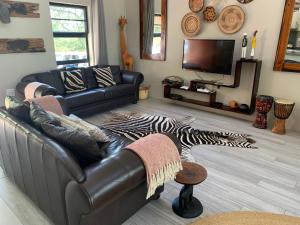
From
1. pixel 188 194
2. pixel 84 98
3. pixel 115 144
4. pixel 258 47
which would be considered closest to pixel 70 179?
pixel 115 144

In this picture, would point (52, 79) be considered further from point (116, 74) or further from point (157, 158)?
point (157, 158)

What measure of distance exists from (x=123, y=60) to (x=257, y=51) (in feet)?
9.88

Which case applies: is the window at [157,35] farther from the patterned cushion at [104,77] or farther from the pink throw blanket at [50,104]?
the pink throw blanket at [50,104]

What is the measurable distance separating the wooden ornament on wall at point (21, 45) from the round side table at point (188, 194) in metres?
3.57

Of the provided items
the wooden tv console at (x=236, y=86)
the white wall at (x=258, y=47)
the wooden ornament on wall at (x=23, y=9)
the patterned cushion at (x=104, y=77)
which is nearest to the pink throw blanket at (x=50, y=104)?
the patterned cushion at (x=104, y=77)

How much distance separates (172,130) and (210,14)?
7.15 feet

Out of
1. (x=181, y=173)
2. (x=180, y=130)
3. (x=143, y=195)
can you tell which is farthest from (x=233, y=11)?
(x=143, y=195)

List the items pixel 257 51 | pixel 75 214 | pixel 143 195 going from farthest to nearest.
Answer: pixel 257 51, pixel 143 195, pixel 75 214

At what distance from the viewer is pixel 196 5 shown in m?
4.07

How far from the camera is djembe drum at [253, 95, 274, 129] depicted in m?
3.45

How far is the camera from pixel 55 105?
2.54 metres

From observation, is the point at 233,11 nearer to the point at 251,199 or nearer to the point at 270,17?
the point at 270,17

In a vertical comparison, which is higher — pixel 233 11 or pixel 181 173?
pixel 233 11

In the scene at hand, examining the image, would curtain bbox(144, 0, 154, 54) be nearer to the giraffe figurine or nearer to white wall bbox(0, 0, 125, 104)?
the giraffe figurine
